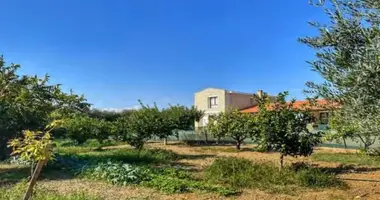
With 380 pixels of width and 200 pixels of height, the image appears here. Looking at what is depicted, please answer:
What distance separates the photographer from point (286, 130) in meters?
13.6

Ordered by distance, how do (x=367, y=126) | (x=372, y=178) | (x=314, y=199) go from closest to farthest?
1. (x=367, y=126)
2. (x=314, y=199)
3. (x=372, y=178)

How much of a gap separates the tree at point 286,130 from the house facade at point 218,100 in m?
40.3

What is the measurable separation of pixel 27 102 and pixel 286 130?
926cm

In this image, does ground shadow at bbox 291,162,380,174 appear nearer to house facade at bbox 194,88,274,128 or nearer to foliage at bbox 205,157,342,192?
foliage at bbox 205,157,342,192

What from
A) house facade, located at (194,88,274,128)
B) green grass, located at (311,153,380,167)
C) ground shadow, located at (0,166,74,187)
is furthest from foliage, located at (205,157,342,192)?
house facade, located at (194,88,274,128)

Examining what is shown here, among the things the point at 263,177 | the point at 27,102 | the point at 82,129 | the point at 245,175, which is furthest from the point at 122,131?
the point at 263,177

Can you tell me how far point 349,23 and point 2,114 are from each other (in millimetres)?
13666

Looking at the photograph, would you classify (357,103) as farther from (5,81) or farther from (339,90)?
(5,81)

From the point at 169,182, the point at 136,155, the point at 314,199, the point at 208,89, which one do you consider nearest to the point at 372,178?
the point at 314,199

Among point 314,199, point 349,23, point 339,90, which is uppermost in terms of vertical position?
point 349,23

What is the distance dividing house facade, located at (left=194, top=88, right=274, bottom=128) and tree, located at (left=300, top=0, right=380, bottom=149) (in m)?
50.2

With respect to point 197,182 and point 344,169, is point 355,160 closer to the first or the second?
point 344,169

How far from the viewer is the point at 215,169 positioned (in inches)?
512

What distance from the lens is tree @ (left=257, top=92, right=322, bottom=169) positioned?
44.8 ft
